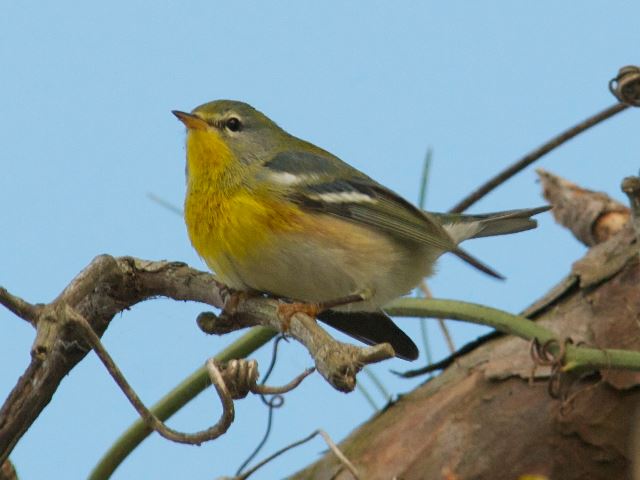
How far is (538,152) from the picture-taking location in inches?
163

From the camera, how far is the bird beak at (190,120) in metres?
4.05

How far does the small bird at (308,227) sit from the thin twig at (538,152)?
0.35 ft

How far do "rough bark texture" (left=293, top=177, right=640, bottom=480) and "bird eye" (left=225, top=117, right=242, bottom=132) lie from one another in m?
1.39


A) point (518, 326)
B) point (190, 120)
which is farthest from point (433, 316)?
point (190, 120)

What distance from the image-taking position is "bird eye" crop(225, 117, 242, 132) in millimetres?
4184

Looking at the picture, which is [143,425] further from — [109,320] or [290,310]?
[290,310]

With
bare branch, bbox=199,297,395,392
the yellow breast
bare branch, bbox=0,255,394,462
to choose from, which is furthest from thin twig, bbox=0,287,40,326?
the yellow breast

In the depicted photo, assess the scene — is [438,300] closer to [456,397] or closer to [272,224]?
[456,397]

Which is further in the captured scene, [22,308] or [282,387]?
[22,308]

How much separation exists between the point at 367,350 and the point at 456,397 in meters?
1.12

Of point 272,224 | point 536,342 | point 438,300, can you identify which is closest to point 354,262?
point 272,224

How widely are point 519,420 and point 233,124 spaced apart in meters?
1.71

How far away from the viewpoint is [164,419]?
3.31 metres

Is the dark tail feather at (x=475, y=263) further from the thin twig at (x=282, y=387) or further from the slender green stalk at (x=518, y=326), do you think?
the thin twig at (x=282, y=387)
